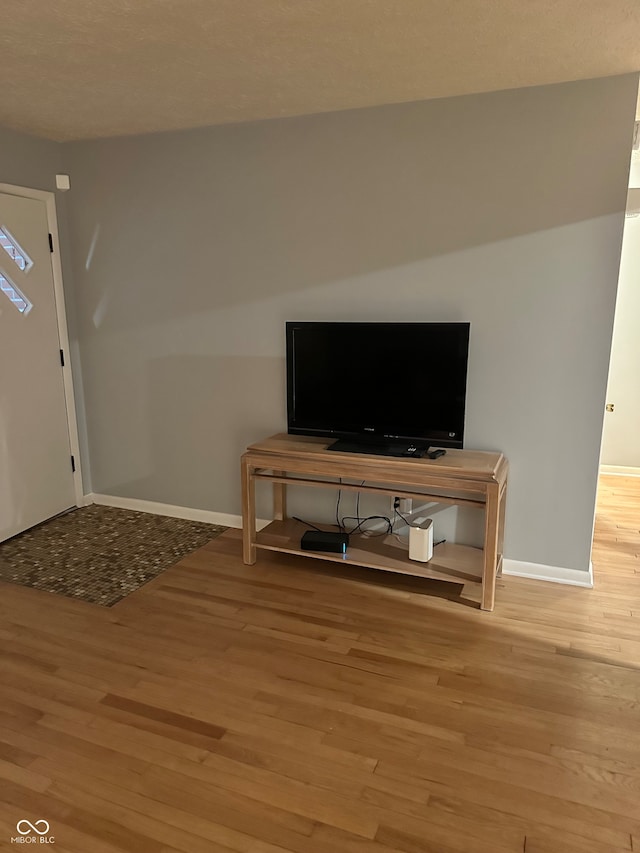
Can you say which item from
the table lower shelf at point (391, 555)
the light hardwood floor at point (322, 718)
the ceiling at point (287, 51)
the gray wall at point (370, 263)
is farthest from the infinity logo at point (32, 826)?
the ceiling at point (287, 51)

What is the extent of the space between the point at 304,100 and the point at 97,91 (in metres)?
1.01

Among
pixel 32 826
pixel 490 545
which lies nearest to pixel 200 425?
pixel 490 545

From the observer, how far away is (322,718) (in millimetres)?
2240

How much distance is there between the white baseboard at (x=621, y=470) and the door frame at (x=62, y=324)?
14.2 ft

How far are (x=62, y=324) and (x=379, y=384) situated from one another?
2.35 meters

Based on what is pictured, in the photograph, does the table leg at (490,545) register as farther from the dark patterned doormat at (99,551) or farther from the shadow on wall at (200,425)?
the dark patterned doormat at (99,551)

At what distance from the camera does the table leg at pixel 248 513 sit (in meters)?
3.36

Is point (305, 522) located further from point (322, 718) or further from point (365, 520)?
point (322, 718)

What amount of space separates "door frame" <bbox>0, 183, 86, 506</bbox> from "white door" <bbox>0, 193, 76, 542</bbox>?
3 cm

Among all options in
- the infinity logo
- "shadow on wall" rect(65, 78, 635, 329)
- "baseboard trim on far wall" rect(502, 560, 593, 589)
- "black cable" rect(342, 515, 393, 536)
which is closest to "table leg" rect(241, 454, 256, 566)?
"black cable" rect(342, 515, 393, 536)

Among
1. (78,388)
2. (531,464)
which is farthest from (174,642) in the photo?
(78,388)

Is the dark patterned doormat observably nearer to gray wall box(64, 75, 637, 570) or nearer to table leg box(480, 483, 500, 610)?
gray wall box(64, 75, 637, 570)

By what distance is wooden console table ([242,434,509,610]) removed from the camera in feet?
9.51

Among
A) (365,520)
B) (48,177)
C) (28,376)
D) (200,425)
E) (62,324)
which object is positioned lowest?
(365,520)
